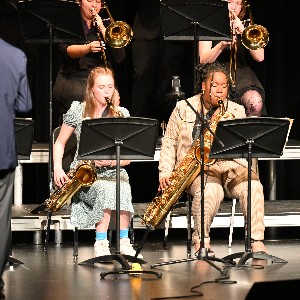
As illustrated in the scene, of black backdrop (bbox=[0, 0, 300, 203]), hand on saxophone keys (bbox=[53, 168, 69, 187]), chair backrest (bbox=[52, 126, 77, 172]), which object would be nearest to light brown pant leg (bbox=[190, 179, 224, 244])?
hand on saxophone keys (bbox=[53, 168, 69, 187])

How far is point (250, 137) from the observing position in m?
7.07

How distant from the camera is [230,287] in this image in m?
6.54

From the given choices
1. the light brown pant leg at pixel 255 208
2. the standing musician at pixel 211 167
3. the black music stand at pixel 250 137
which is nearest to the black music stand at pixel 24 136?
the standing musician at pixel 211 167

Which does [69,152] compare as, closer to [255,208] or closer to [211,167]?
[211,167]

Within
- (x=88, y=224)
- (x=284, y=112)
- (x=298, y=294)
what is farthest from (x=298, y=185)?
(x=298, y=294)

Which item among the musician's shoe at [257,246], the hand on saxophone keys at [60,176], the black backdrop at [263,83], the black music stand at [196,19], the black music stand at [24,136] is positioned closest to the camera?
the black music stand at [24,136]

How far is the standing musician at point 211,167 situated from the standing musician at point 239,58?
973mm

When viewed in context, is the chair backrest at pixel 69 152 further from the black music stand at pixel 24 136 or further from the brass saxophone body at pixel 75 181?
the black music stand at pixel 24 136

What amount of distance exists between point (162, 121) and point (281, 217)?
1.80 m

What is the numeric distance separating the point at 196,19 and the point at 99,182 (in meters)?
1.53

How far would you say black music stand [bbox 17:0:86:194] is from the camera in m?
8.16

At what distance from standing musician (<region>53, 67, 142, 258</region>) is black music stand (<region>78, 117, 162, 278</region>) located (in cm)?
61

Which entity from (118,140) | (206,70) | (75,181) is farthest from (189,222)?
(118,140)

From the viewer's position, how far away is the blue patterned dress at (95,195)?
7746mm
